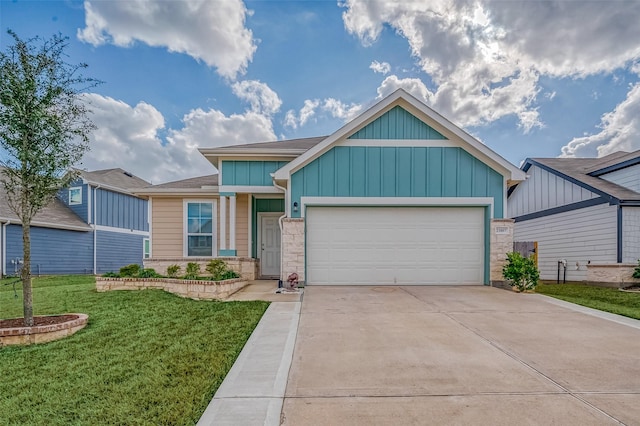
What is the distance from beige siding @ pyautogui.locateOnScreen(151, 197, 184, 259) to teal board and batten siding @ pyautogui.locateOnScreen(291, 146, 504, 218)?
15.4 feet

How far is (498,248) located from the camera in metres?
9.21

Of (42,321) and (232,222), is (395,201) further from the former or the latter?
(42,321)

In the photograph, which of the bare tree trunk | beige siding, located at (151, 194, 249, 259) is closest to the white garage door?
beige siding, located at (151, 194, 249, 259)

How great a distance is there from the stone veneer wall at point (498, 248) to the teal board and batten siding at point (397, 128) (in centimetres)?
289

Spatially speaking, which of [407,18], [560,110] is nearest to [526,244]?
[560,110]

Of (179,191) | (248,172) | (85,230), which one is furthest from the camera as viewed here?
(85,230)

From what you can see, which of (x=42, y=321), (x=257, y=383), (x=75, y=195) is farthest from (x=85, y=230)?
(x=257, y=383)

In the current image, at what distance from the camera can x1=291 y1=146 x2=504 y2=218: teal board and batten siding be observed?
9.20 m

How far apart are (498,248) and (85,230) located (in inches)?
710

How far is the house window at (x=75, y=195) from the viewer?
1692 centimetres

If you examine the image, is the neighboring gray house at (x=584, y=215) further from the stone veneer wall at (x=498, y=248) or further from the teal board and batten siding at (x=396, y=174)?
the teal board and batten siding at (x=396, y=174)

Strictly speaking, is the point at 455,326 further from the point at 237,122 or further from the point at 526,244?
the point at 237,122

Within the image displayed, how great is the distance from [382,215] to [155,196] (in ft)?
24.8

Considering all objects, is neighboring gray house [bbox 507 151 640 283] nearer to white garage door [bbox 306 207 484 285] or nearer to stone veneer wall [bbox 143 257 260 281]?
white garage door [bbox 306 207 484 285]
